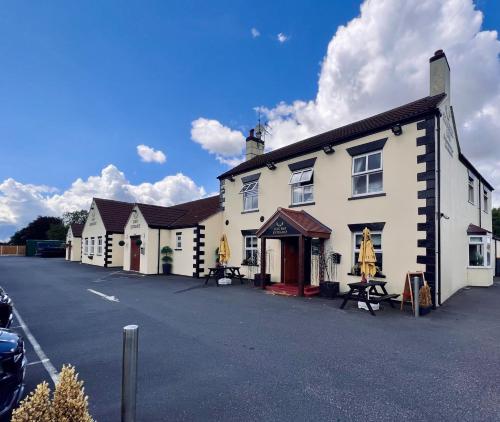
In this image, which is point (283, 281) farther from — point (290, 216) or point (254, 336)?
point (254, 336)

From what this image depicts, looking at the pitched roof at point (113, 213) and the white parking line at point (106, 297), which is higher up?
the pitched roof at point (113, 213)

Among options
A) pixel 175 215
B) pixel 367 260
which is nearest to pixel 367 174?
pixel 367 260

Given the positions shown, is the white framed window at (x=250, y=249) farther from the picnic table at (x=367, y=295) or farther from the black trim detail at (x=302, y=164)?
the picnic table at (x=367, y=295)

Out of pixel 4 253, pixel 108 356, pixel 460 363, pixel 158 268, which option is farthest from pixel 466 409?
pixel 4 253

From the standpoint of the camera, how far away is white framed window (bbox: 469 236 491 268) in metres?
14.5

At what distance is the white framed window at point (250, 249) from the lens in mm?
15921

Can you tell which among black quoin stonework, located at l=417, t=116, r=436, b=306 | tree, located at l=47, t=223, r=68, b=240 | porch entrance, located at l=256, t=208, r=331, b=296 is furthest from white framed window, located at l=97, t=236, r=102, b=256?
tree, located at l=47, t=223, r=68, b=240

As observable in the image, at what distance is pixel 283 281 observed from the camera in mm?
14156

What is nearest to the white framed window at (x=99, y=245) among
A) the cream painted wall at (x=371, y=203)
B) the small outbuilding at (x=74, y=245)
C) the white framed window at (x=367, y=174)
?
the small outbuilding at (x=74, y=245)

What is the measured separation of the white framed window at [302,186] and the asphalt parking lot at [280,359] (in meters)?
5.37

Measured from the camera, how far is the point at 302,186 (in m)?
14.1

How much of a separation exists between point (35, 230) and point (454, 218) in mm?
71822

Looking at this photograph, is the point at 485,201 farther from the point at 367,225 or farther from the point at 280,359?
the point at 280,359

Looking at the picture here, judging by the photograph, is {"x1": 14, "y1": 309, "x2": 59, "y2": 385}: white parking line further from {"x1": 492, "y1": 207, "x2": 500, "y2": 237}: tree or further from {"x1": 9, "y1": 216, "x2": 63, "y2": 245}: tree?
{"x1": 9, "y1": 216, "x2": 63, "y2": 245}: tree
